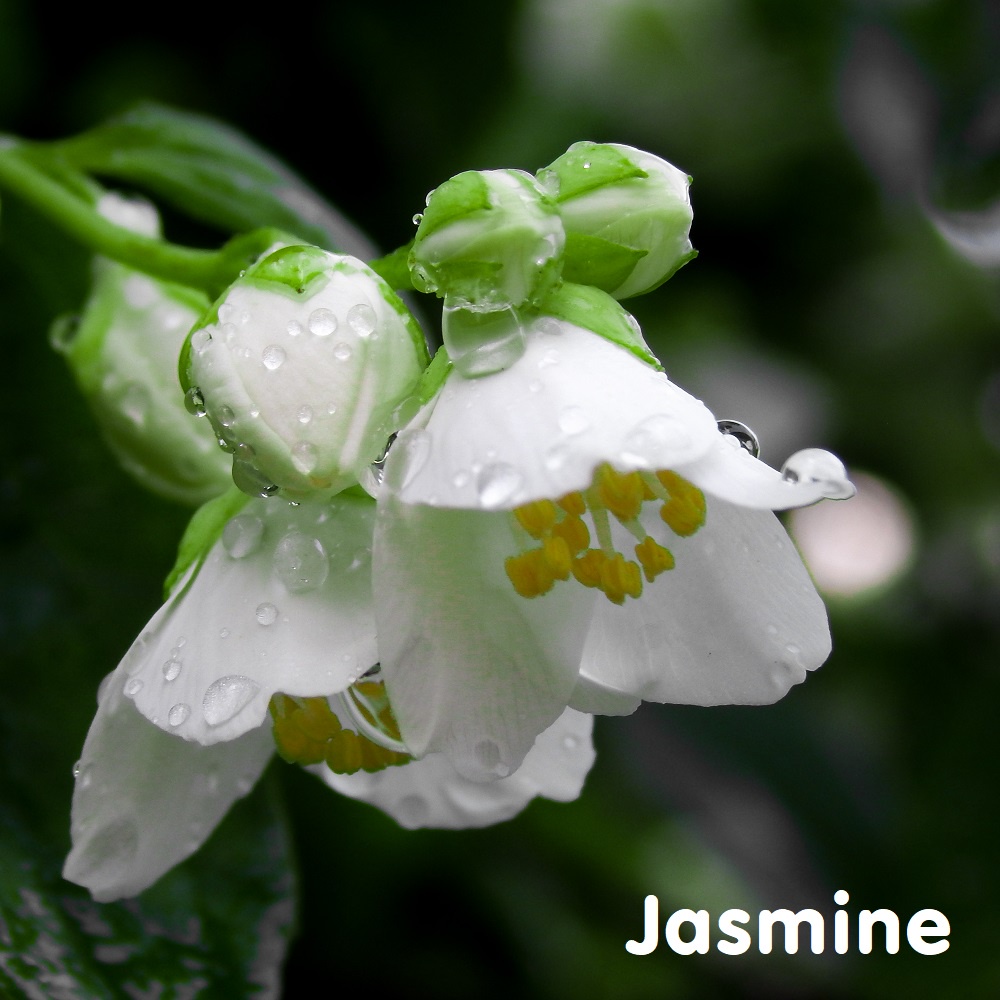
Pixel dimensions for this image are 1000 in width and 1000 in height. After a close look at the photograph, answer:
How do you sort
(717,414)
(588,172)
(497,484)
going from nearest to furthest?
(497,484)
(588,172)
(717,414)

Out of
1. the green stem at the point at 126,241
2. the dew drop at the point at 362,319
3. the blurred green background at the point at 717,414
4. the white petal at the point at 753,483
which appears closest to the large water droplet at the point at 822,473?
the white petal at the point at 753,483

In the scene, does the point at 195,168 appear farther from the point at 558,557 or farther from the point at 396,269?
the point at 558,557

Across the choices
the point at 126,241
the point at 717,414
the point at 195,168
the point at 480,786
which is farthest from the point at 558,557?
the point at 717,414

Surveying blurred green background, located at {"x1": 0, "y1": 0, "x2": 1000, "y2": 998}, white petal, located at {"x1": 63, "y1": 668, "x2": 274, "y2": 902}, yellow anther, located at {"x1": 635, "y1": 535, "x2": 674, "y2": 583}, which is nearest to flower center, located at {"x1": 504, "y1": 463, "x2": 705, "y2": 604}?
yellow anther, located at {"x1": 635, "y1": 535, "x2": 674, "y2": 583}

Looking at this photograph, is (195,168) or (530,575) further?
(195,168)

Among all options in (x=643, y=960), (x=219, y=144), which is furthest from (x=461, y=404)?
(x=643, y=960)

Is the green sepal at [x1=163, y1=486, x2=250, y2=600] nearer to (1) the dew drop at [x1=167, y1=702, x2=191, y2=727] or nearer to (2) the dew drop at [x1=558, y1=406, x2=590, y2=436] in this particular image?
(1) the dew drop at [x1=167, y1=702, x2=191, y2=727]
